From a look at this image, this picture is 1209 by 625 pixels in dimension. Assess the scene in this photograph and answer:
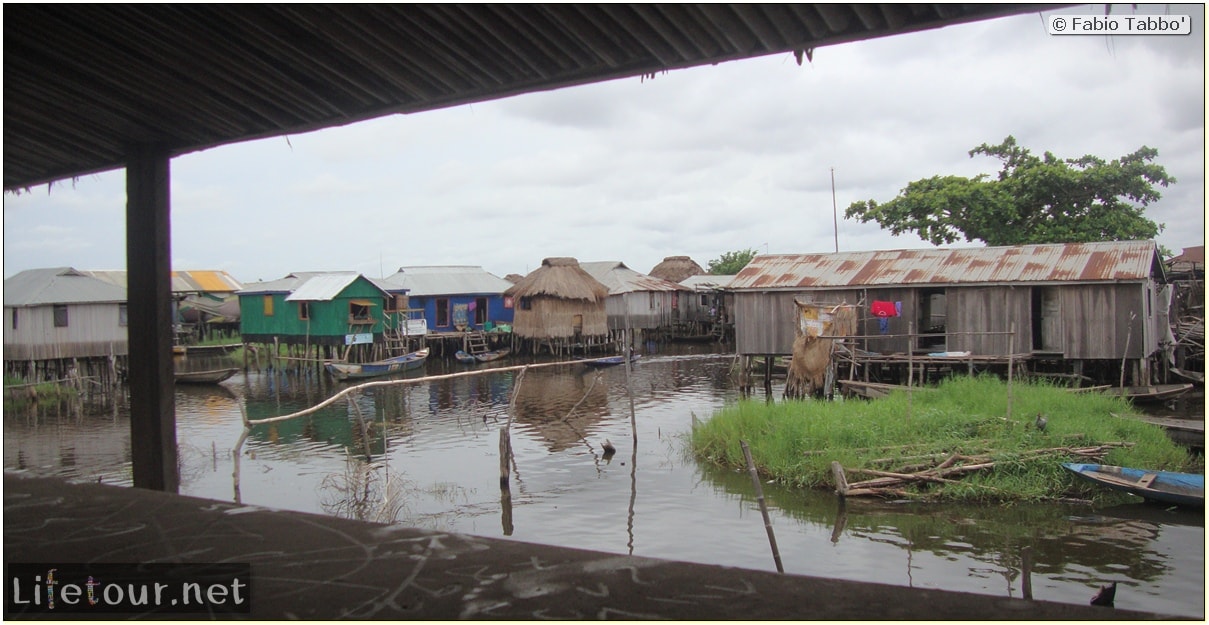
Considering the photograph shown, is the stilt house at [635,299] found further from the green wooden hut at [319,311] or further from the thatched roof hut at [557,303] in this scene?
the green wooden hut at [319,311]

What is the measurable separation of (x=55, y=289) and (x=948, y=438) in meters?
25.1

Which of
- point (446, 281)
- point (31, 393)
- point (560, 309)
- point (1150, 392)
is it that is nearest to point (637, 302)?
point (560, 309)

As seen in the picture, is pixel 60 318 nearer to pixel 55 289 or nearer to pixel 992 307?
pixel 55 289

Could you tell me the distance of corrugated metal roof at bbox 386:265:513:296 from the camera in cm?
3784

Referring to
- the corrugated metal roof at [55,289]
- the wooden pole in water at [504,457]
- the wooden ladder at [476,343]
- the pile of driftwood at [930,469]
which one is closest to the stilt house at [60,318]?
the corrugated metal roof at [55,289]

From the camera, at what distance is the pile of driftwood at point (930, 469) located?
11.4 metres

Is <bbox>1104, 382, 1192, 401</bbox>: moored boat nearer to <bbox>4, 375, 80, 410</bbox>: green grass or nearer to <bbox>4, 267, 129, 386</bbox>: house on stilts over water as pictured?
<bbox>4, 267, 129, 386</bbox>: house on stilts over water

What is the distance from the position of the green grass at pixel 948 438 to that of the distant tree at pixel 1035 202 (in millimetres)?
16065

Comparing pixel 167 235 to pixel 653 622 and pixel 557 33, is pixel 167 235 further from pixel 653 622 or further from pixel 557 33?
pixel 653 622

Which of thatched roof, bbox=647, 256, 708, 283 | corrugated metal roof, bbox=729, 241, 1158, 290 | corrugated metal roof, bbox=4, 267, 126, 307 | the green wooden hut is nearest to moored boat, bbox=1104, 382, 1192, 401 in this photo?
corrugated metal roof, bbox=729, 241, 1158, 290

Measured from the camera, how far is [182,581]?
12.4 feet

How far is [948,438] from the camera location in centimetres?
1230

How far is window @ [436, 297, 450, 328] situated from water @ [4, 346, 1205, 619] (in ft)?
55.3

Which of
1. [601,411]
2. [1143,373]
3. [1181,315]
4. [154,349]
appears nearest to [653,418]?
[601,411]
